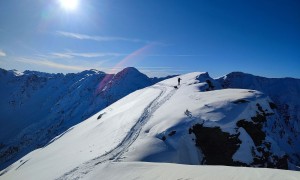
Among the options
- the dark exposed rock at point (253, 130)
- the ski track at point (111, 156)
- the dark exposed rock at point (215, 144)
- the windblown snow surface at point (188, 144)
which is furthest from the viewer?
the dark exposed rock at point (253, 130)

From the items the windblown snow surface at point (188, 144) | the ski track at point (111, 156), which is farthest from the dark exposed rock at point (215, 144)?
the ski track at point (111, 156)

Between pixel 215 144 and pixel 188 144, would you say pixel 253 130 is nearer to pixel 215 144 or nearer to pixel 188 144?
pixel 215 144

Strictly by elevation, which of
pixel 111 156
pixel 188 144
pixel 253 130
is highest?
pixel 253 130

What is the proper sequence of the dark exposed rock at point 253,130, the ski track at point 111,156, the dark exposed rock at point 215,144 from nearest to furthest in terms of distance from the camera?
→ the ski track at point 111,156
the dark exposed rock at point 215,144
the dark exposed rock at point 253,130

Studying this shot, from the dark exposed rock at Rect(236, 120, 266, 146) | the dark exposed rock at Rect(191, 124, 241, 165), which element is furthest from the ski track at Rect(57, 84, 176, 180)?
the dark exposed rock at Rect(236, 120, 266, 146)

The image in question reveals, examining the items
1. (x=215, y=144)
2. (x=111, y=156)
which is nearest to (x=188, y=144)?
(x=215, y=144)

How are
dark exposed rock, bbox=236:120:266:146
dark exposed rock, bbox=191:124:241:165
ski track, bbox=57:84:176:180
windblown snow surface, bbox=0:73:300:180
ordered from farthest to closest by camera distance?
dark exposed rock, bbox=236:120:266:146 → dark exposed rock, bbox=191:124:241:165 → ski track, bbox=57:84:176:180 → windblown snow surface, bbox=0:73:300:180

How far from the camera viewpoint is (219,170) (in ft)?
48.7

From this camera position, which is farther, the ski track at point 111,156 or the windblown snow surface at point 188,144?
the ski track at point 111,156

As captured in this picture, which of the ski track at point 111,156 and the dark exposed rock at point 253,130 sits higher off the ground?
the dark exposed rock at point 253,130

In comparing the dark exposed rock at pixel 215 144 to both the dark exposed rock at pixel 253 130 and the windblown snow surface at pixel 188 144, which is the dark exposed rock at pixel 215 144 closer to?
the windblown snow surface at pixel 188 144

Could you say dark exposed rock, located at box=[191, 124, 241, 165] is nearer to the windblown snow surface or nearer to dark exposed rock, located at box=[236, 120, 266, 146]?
the windblown snow surface

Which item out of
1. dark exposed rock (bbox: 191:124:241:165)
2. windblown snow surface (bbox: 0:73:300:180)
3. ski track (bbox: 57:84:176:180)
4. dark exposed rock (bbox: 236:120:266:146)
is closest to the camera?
windblown snow surface (bbox: 0:73:300:180)

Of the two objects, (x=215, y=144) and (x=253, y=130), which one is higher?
(x=253, y=130)
